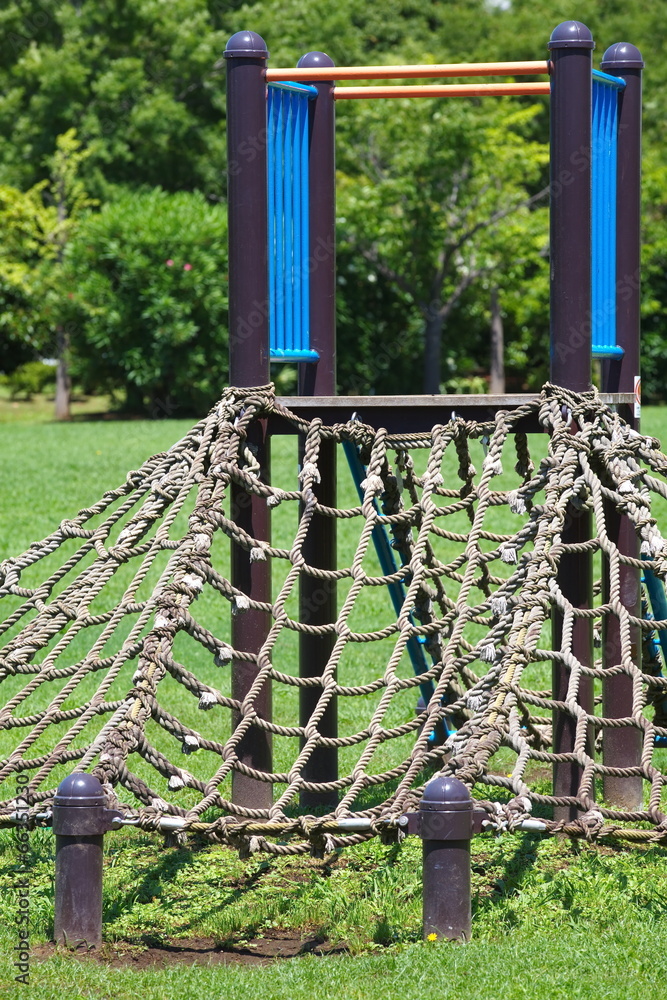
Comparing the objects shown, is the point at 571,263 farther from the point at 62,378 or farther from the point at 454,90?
the point at 62,378

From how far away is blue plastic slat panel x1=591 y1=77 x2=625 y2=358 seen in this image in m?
5.39

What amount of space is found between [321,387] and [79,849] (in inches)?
95.2

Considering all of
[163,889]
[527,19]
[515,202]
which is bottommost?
[163,889]

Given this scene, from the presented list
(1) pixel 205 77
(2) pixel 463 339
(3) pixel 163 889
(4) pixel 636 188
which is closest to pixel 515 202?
(2) pixel 463 339

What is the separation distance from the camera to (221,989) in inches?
140

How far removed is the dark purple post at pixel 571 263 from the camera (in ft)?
15.7

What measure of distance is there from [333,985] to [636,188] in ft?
11.4

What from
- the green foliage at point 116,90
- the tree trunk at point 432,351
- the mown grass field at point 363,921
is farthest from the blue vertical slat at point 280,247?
the green foliage at point 116,90

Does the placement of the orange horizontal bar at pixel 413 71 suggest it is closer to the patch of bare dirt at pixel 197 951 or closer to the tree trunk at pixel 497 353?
the patch of bare dirt at pixel 197 951

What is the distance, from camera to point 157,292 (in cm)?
2194

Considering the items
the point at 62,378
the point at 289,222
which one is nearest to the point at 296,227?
the point at 289,222

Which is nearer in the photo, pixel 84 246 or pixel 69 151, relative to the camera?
pixel 84 246

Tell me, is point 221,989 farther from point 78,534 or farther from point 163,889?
point 78,534

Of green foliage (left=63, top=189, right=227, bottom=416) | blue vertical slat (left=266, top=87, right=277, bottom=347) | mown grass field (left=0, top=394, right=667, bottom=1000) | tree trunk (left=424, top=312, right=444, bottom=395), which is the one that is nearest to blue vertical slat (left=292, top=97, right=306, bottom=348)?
blue vertical slat (left=266, top=87, right=277, bottom=347)
